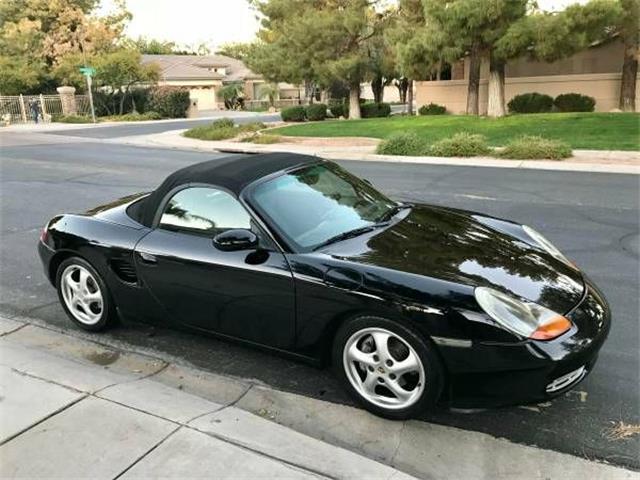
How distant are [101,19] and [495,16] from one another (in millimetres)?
38917

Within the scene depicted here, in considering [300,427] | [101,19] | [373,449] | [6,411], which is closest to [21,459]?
[6,411]

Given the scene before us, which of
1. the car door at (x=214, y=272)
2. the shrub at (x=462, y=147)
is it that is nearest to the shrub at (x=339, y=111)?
the shrub at (x=462, y=147)

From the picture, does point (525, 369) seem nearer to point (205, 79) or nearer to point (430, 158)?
point (430, 158)

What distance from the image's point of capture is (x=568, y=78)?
26922 mm

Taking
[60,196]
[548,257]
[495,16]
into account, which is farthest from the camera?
[495,16]

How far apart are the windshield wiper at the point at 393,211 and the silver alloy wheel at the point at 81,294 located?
7.03 ft

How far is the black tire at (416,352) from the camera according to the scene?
306cm

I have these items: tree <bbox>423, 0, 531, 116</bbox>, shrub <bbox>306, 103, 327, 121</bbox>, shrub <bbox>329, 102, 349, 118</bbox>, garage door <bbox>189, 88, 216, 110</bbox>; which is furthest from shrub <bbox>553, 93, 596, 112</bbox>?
garage door <bbox>189, 88, 216, 110</bbox>

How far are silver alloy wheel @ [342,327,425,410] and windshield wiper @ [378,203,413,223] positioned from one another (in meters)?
1.05

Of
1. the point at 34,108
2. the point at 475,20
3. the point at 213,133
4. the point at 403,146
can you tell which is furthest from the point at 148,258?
the point at 34,108

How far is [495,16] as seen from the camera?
824 inches

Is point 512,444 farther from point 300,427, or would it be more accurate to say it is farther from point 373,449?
point 300,427

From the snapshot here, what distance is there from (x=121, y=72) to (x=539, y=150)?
34.5 metres

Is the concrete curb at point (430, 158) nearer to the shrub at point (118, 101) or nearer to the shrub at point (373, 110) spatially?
the shrub at point (373, 110)
